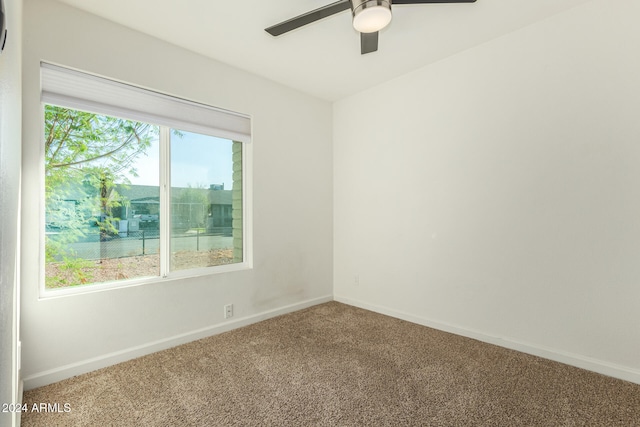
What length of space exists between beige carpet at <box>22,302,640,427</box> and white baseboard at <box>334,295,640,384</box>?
0.06 metres

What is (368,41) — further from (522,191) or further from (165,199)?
(165,199)

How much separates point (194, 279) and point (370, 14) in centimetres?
245

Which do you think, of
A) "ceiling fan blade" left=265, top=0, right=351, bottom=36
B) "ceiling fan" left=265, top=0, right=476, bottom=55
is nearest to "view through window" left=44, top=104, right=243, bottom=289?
"ceiling fan blade" left=265, top=0, right=351, bottom=36

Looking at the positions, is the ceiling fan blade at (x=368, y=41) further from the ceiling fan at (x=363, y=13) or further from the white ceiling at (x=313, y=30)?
the white ceiling at (x=313, y=30)

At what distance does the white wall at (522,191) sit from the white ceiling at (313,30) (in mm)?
222

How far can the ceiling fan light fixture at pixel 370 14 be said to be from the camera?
1741 millimetres

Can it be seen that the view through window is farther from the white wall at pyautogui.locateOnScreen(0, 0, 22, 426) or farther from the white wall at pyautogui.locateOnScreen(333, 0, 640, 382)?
the white wall at pyautogui.locateOnScreen(333, 0, 640, 382)

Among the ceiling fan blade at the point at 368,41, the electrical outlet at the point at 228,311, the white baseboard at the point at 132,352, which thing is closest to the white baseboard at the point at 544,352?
the white baseboard at the point at 132,352

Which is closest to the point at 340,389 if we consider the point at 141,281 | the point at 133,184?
the point at 141,281

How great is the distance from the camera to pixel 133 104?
2426 mm

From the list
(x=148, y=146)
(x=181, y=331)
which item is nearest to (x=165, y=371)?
(x=181, y=331)

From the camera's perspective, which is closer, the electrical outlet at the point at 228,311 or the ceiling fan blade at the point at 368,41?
the ceiling fan blade at the point at 368,41

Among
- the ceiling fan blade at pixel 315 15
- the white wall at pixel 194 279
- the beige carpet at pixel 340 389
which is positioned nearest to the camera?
the beige carpet at pixel 340 389

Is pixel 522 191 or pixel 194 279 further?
pixel 194 279
